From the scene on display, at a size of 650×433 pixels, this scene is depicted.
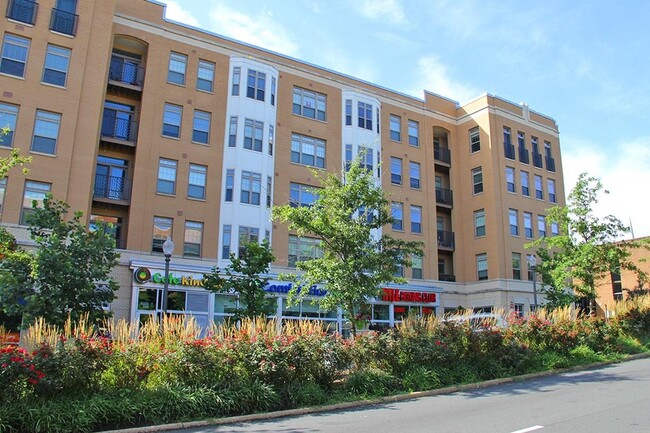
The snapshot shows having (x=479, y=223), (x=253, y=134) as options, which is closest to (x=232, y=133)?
(x=253, y=134)

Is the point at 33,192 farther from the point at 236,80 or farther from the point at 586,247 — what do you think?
the point at 586,247

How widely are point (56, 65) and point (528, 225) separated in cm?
3105

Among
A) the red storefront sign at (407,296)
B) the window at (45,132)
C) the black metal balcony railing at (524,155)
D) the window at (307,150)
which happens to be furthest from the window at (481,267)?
the window at (45,132)

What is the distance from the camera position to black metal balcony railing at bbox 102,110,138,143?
26.3 meters

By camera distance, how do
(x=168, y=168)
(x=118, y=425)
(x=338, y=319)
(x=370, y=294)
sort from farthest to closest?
1. (x=338, y=319)
2. (x=168, y=168)
3. (x=370, y=294)
4. (x=118, y=425)

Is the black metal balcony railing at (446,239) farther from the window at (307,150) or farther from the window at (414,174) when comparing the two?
the window at (307,150)

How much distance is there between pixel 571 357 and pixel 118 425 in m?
14.5

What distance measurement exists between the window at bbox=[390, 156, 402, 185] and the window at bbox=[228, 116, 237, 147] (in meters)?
11.2

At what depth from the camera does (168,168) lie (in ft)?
88.2

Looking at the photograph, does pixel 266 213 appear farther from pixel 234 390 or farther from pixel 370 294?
pixel 234 390

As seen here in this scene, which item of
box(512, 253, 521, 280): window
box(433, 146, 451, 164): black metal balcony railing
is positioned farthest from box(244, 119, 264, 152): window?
box(512, 253, 521, 280): window

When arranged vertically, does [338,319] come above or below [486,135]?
below

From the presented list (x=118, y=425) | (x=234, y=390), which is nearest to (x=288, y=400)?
(x=234, y=390)

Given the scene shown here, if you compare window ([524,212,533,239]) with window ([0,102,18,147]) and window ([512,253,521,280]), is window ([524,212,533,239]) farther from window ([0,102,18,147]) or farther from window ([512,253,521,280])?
window ([0,102,18,147])
